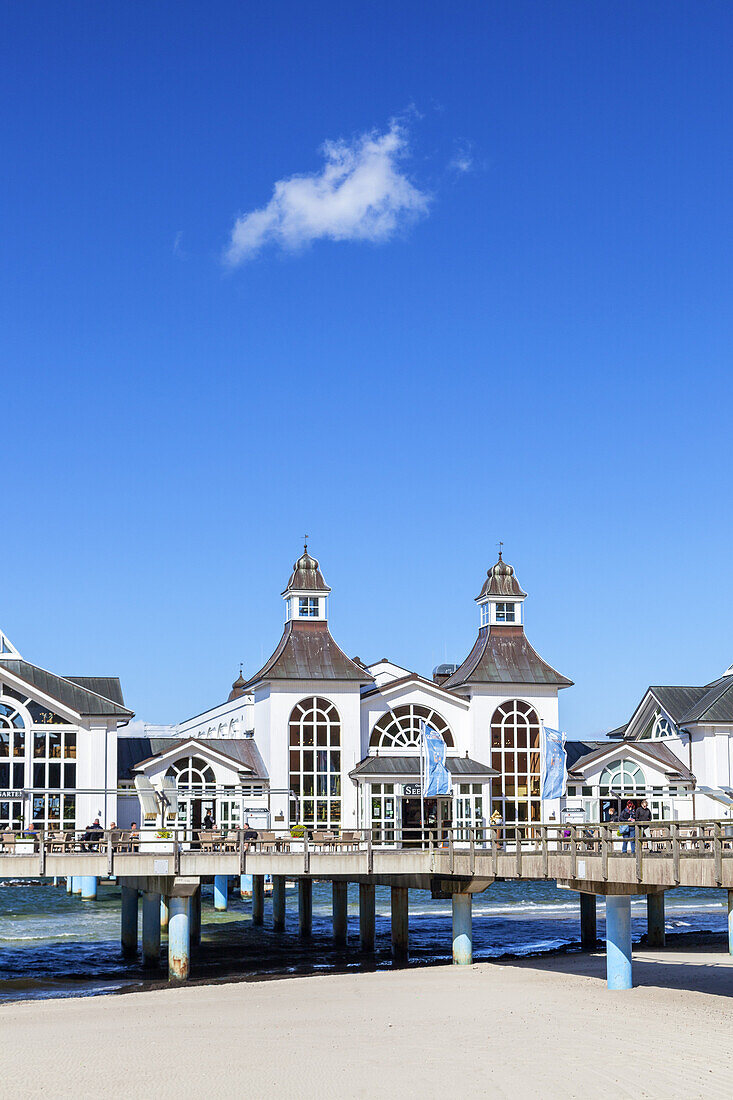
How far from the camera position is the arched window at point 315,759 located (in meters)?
Result: 50.2

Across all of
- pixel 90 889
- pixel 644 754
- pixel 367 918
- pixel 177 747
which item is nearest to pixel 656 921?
pixel 367 918

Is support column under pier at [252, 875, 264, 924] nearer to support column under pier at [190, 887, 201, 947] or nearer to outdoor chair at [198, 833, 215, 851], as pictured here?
support column under pier at [190, 887, 201, 947]

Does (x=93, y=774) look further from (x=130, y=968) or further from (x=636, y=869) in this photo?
(x=636, y=869)

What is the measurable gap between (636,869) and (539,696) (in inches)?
1092

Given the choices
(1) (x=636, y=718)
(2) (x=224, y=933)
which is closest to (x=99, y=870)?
(2) (x=224, y=933)

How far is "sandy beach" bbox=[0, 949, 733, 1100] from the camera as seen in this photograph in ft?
57.1

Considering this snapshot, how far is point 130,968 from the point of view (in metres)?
34.8

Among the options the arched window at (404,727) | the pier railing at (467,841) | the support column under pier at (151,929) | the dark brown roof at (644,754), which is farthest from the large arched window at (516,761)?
the support column under pier at (151,929)

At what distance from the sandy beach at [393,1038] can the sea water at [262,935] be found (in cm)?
506

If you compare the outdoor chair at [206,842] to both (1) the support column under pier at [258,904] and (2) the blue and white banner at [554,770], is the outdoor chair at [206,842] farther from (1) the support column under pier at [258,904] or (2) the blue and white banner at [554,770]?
(1) the support column under pier at [258,904]

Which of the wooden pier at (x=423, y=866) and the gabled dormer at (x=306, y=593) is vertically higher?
the gabled dormer at (x=306, y=593)

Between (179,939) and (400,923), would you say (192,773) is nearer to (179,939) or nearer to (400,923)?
(400,923)

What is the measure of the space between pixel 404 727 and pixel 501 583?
714cm

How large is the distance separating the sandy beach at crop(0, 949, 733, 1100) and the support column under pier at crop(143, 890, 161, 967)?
193 inches
